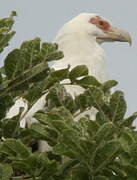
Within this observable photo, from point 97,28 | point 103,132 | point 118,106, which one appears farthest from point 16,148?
point 97,28

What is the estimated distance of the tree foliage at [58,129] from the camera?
146 inches

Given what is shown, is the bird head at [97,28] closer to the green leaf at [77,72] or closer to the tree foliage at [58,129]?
the green leaf at [77,72]

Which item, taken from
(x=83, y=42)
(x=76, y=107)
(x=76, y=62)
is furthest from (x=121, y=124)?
(x=83, y=42)

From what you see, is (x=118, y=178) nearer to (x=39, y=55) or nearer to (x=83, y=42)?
(x=39, y=55)

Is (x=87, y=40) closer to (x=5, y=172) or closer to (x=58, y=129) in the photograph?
(x=58, y=129)

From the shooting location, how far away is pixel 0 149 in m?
3.89

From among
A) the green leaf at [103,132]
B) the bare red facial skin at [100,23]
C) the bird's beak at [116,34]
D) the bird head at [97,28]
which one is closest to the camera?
the green leaf at [103,132]

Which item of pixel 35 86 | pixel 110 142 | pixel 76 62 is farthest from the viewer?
pixel 76 62

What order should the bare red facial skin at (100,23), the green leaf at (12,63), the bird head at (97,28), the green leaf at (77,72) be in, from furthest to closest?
the bare red facial skin at (100,23) → the bird head at (97,28) → the green leaf at (77,72) → the green leaf at (12,63)

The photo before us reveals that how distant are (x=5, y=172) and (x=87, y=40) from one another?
4293 millimetres

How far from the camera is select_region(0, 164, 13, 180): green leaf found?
3.77m

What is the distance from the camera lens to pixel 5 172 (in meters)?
3.79

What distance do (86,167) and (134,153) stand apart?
241 mm

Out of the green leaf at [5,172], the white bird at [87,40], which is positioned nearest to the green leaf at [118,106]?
the green leaf at [5,172]
